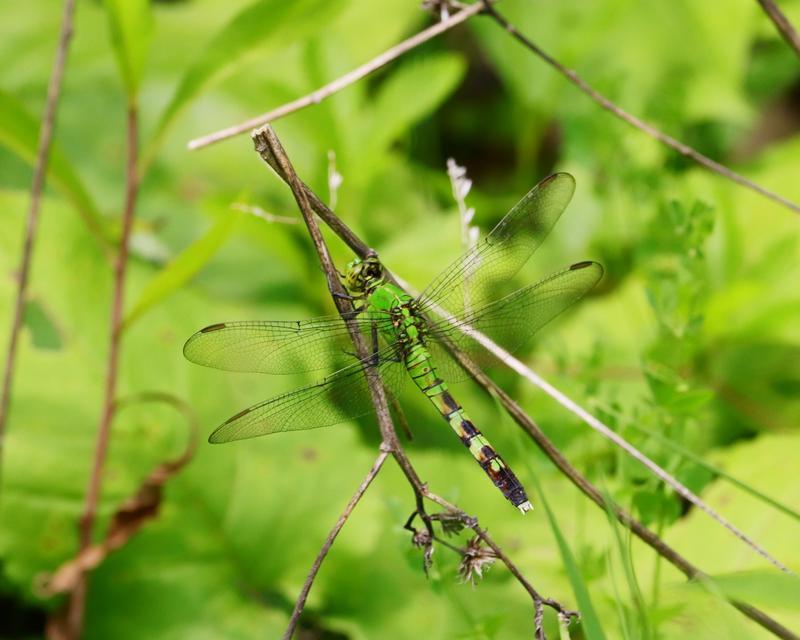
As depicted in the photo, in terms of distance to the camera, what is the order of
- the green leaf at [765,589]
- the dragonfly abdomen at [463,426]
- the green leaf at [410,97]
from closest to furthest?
1. the green leaf at [765,589]
2. the dragonfly abdomen at [463,426]
3. the green leaf at [410,97]

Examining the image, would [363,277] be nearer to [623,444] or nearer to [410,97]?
[623,444]

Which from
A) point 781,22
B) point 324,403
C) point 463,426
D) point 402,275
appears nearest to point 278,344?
point 324,403

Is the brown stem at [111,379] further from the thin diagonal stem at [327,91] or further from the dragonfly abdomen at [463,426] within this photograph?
the dragonfly abdomen at [463,426]

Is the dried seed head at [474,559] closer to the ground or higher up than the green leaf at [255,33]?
closer to the ground

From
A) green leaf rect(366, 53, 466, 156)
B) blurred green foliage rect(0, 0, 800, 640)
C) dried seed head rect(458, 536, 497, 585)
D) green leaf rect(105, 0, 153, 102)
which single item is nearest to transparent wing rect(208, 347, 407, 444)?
blurred green foliage rect(0, 0, 800, 640)

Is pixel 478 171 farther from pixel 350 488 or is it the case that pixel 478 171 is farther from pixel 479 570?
pixel 479 570

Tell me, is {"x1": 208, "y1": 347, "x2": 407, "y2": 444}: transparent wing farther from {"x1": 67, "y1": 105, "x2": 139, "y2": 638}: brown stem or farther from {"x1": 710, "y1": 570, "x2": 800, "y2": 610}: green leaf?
{"x1": 710, "y1": 570, "x2": 800, "y2": 610}: green leaf

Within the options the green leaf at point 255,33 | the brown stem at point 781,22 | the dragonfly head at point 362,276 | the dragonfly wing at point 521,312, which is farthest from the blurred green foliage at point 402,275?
the brown stem at point 781,22

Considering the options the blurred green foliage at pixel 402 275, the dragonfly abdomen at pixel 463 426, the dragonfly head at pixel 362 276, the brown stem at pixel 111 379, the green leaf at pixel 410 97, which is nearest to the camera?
the dragonfly abdomen at pixel 463 426

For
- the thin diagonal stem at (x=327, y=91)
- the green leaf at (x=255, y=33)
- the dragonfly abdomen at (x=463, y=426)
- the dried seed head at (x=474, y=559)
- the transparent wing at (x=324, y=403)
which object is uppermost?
the green leaf at (x=255, y=33)
